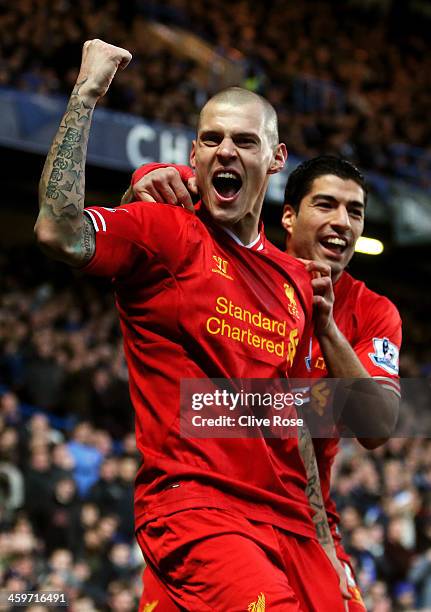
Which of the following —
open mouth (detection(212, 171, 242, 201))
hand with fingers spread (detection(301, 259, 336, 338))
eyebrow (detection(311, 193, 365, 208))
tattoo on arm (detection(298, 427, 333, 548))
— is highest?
eyebrow (detection(311, 193, 365, 208))

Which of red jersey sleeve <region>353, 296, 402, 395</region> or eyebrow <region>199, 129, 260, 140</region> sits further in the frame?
red jersey sleeve <region>353, 296, 402, 395</region>

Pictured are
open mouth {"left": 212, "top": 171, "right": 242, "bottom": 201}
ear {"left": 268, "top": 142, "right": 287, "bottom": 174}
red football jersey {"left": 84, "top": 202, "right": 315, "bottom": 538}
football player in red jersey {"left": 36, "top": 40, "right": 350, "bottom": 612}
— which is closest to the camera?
football player in red jersey {"left": 36, "top": 40, "right": 350, "bottom": 612}

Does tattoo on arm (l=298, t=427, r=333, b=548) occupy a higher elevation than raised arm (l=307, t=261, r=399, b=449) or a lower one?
lower

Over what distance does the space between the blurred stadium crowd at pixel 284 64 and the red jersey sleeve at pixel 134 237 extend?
10.0 metres

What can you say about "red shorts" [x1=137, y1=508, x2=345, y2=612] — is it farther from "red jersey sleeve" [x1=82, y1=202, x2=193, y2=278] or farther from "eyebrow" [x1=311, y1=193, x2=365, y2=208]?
"eyebrow" [x1=311, y1=193, x2=365, y2=208]

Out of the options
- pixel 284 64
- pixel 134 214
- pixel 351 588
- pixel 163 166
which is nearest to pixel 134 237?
pixel 134 214

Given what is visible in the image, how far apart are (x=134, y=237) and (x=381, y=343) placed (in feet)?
4.65

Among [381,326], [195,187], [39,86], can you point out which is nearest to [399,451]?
[39,86]

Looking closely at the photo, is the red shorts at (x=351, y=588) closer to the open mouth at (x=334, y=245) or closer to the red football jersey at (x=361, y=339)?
the red football jersey at (x=361, y=339)

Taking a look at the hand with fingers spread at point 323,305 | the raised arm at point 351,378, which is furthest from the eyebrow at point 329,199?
the hand with fingers spread at point 323,305

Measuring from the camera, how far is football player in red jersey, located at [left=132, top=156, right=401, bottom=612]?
377 centimetres

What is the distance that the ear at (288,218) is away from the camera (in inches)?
173

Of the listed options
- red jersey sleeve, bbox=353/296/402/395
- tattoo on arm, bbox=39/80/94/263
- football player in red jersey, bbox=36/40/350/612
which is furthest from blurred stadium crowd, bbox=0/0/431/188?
tattoo on arm, bbox=39/80/94/263

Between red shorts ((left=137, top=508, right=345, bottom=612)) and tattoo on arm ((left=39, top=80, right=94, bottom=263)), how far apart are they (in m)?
0.83
